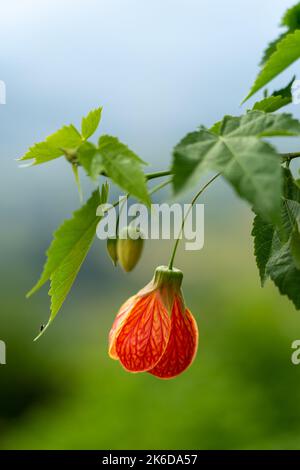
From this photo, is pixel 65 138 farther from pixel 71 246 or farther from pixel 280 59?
pixel 280 59

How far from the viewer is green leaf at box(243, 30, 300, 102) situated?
2.66 feet

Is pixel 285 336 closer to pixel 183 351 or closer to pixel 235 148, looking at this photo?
pixel 183 351

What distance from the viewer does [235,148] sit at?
22.8 inches

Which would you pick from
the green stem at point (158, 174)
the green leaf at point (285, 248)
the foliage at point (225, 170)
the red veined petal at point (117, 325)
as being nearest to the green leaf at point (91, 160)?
the foliage at point (225, 170)

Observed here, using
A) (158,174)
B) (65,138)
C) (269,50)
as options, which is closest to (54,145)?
(65,138)

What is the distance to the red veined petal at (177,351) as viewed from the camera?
894 mm

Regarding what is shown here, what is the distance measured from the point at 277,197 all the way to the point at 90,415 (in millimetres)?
3524

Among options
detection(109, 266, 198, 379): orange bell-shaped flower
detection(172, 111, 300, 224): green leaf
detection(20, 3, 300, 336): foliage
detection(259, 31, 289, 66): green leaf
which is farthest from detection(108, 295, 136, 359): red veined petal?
detection(259, 31, 289, 66): green leaf

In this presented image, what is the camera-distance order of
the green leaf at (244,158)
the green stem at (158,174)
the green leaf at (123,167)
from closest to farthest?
the green leaf at (244,158) < the green leaf at (123,167) < the green stem at (158,174)

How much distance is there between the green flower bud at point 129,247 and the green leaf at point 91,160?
0.55ft

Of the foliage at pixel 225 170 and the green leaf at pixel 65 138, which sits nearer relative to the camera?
the foliage at pixel 225 170

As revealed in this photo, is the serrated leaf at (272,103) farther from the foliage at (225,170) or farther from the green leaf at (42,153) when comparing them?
the green leaf at (42,153)

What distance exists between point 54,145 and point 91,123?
0.07 metres
